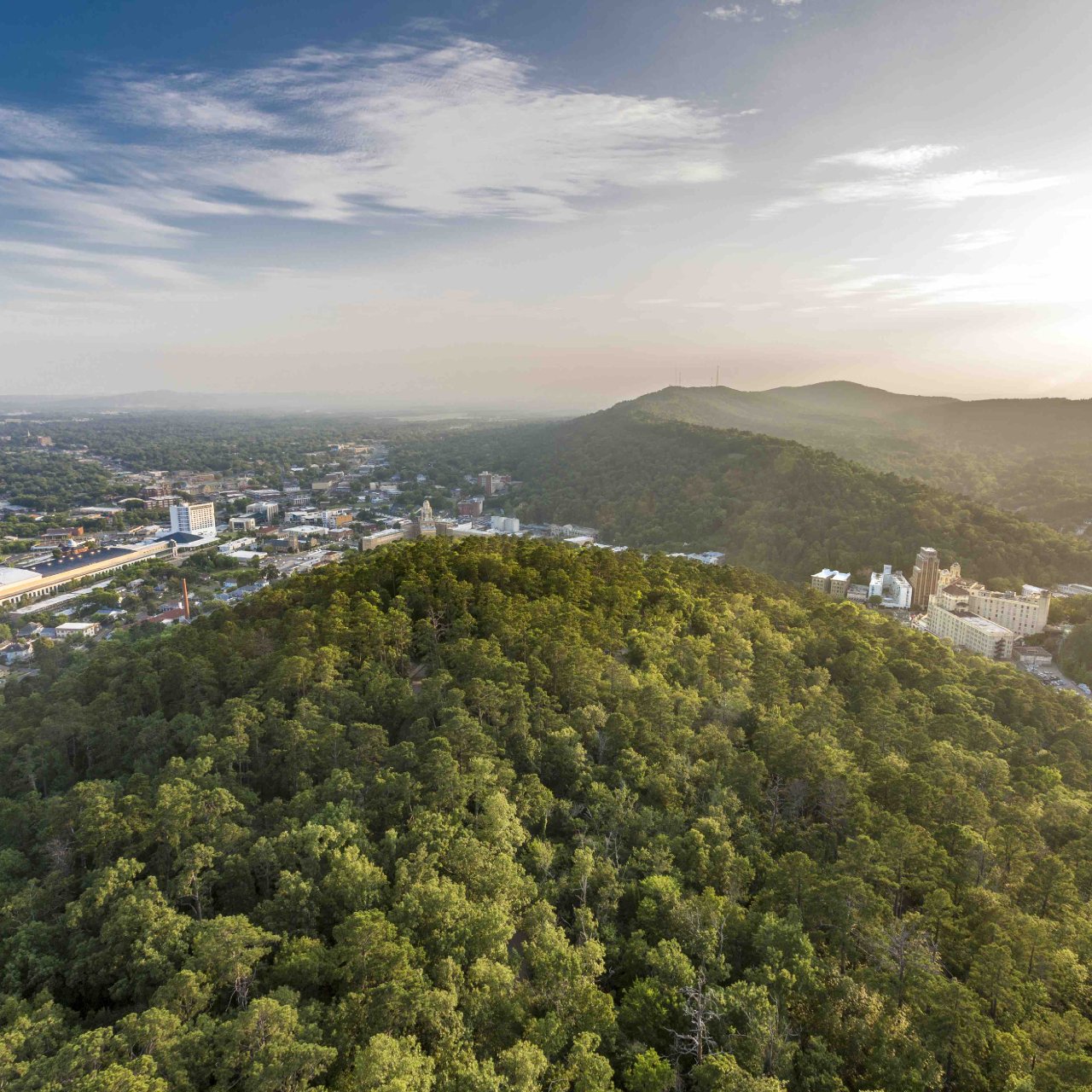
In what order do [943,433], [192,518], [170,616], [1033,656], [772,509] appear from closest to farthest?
[1033,656]
[170,616]
[772,509]
[192,518]
[943,433]

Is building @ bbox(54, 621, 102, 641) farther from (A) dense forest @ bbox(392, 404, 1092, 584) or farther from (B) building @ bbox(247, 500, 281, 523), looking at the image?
(A) dense forest @ bbox(392, 404, 1092, 584)

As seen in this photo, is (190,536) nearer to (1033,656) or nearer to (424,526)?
(424,526)

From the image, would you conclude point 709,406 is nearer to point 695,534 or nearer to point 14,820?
point 695,534

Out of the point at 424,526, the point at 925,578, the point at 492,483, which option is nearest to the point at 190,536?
the point at 424,526

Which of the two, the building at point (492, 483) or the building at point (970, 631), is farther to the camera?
the building at point (492, 483)

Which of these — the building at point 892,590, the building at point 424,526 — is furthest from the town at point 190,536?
the building at point 892,590

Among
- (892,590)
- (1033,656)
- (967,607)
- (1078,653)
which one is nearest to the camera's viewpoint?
(1078,653)

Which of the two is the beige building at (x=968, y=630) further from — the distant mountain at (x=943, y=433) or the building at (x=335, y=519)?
the building at (x=335, y=519)
